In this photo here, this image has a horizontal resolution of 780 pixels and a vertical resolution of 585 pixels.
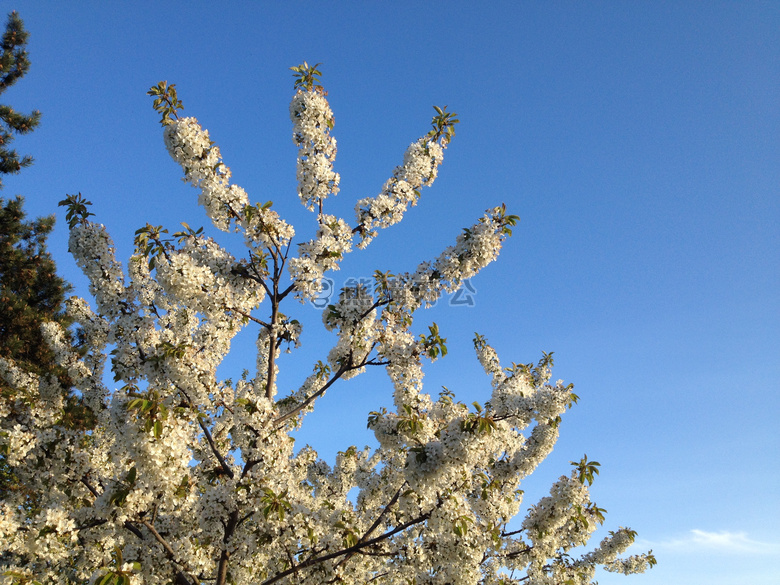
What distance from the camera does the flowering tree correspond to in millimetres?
6828

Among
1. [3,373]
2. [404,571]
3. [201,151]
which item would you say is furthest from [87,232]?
[404,571]

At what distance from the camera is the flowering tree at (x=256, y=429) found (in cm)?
683

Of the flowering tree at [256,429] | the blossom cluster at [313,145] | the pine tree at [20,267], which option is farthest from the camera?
the pine tree at [20,267]

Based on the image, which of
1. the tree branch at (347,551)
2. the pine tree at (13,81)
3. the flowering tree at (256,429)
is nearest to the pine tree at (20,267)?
the pine tree at (13,81)

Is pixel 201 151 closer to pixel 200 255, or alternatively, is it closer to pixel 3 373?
pixel 200 255

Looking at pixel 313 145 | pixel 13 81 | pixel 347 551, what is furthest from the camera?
pixel 13 81

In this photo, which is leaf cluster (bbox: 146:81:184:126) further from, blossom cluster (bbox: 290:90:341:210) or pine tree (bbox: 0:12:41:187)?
pine tree (bbox: 0:12:41:187)

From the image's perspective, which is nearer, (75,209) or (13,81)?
(75,209)

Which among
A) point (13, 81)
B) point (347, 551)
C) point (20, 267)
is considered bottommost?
point (347, 551)

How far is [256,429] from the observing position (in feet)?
23.5

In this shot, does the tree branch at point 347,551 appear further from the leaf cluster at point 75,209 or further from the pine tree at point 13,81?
the pine tree at point 13,81

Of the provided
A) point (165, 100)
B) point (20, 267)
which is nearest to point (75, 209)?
point (165, 100)

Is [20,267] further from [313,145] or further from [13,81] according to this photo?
[313,145]

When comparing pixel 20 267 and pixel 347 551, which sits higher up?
pixel 20 267
